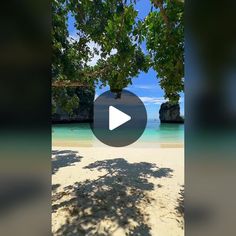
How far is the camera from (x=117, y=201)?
5965mm

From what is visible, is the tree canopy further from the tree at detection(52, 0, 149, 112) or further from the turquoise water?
the turquoise water

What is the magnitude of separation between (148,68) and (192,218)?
19.8 ft

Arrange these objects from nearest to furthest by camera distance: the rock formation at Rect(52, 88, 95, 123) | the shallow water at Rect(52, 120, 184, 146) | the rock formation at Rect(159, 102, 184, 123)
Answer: the shallow water at Rect(52, 120, 184, 146) → the rock formation at Rect(52, 88, 95, 123) → the rock formation at Rect(159, 102, 184, 123)

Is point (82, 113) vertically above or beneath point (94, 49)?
beneath

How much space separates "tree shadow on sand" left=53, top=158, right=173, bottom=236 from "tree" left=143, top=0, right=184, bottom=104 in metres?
2.86

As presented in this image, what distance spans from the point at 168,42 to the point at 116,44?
113cm

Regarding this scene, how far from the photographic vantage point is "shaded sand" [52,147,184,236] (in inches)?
183

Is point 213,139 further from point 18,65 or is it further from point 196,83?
point 18,65

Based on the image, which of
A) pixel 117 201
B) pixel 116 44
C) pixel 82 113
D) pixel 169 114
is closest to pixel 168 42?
pixel 116 44

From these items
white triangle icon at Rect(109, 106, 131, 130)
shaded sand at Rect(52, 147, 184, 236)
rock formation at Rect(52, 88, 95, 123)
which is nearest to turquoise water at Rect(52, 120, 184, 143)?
shaded sand at Rect(52, 147, 184, 236)

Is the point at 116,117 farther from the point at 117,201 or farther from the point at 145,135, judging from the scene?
the point at 145,135

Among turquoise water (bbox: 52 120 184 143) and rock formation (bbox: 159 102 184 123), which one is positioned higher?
rock formation (bbox: 159 102 184 123)

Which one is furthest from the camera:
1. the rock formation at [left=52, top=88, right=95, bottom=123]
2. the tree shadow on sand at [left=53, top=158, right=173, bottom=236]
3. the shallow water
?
the rock formation at [left=52, top=88, right=95, bottom=123]

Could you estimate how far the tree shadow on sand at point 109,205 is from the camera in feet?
15.2
